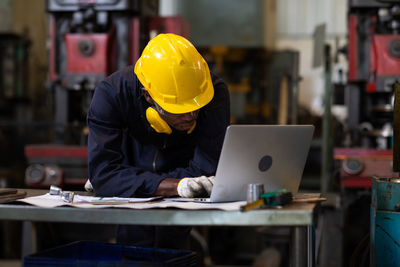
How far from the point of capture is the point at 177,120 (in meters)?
1.83

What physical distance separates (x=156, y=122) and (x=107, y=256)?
17.8 inches

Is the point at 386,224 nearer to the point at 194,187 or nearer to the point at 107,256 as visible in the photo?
the point at 194,187

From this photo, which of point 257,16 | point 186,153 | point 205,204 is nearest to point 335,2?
point 257,16

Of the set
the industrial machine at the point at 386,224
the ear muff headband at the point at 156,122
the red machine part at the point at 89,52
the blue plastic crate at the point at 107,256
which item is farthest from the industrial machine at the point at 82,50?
the industrial machine at the point at 386,224

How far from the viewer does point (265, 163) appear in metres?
1.51

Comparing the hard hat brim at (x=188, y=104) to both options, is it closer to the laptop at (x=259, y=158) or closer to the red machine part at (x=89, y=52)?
the laptop at (x=259, y=158)

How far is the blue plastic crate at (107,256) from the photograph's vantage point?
147cm

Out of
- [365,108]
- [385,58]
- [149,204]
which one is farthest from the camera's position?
[365,108]

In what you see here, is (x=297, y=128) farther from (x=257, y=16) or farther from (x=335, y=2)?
(x=335, y=2)

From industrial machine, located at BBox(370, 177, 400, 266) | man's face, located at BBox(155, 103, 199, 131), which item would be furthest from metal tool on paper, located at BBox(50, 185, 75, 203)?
industrial machine, located at BBox(370, 177, 400, 266)

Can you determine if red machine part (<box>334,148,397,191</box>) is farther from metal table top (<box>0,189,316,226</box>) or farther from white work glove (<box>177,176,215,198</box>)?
metal table top (<box>0,189,316,226</box>)

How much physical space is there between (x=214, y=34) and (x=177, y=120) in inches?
156

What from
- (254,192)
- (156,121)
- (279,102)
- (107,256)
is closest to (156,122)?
(156,121)

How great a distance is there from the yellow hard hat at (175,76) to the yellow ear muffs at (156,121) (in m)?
0.08
